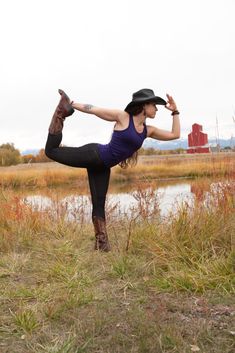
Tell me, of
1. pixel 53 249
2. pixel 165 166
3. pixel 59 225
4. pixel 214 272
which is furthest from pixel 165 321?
pixel 165 166

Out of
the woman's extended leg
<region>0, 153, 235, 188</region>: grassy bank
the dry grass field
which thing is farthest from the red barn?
<region>0, 153, 235, 188</region>: grassy bank

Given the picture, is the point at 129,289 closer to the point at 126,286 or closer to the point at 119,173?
the point at 126,286

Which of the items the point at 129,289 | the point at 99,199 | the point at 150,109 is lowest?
the point at 129,289

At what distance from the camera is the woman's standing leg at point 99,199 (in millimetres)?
4266

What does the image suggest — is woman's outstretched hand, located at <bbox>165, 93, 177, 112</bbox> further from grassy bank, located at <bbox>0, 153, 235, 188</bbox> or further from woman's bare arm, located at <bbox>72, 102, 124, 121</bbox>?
grassy bank, located at <bbox>0, 153, 235, 188</bbox>

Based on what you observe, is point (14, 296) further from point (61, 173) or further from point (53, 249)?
point (61, 173)

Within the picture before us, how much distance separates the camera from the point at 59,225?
5.15m

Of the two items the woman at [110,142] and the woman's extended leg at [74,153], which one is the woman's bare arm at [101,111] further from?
the woman's extended leg at [74,153]

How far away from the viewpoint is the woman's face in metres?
3.91

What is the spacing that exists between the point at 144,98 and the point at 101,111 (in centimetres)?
40

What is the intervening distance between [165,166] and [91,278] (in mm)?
16870

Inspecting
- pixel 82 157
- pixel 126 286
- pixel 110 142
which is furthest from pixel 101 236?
pixel 126 286

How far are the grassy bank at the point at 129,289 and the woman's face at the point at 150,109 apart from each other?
0.95 metres

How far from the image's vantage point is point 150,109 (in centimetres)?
392
